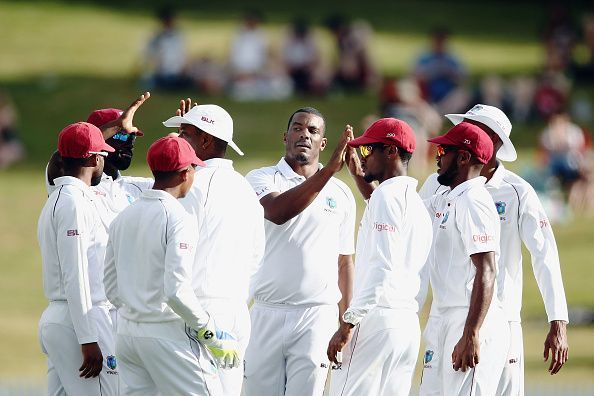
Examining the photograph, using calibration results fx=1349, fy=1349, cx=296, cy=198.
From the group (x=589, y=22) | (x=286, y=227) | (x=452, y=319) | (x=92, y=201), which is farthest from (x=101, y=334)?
(x=589, y=22)

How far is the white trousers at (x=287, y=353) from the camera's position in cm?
967

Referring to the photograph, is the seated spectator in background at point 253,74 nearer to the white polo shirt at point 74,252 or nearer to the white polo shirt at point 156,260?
the white polo shirt at point 74,252

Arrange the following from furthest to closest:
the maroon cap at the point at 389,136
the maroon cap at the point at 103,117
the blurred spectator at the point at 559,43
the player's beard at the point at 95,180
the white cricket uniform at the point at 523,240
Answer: the blurred spectator at the point at 559,43 < the maroon cap at the point at 103,117 < the white cricket uniform at the point at 523,240 < the player's beard at the point at 95,180 < the maroon cap at the point at 389,136

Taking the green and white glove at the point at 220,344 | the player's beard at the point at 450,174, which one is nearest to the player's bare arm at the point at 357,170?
the player's beard at the point at 450,174

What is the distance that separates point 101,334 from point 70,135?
4.55 feet

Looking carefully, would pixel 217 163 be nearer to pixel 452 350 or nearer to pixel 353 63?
pixel 452 350

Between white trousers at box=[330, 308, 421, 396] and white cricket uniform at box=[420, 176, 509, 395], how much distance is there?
249 mm

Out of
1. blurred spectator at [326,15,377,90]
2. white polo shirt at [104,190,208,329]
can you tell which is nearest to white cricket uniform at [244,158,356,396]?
white polo shirt at [104,190,208,329]

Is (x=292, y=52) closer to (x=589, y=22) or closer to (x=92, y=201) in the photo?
(x=589, y=22)

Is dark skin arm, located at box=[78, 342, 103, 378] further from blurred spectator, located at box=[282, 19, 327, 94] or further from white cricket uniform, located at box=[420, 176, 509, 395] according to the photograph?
blurred spectator, located at box=[282, 19, 327, 94]

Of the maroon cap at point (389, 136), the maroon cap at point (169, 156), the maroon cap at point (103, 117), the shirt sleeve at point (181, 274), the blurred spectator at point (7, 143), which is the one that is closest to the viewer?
the shirt sleeve at point (181, 274)

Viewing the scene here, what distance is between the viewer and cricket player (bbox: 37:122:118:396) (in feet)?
29.9

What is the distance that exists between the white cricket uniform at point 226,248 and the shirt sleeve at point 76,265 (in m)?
0.77

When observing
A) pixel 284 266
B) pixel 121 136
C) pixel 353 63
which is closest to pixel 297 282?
pixel 284 266
